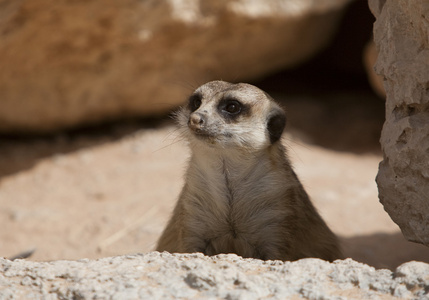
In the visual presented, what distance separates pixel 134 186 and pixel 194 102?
5.96ft

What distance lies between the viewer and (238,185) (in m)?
2.51

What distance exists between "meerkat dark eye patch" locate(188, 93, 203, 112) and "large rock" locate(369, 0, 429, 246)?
→ 0.78m

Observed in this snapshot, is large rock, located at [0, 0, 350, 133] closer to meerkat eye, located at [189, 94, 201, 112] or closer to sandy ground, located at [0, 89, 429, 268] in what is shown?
sandy ground, located at [0, 89, 429, 268]

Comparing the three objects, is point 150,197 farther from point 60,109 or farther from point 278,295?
point 278,295

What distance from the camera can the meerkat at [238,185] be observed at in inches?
96.9

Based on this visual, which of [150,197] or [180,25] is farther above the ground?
[180,25]

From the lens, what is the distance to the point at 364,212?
3934mm

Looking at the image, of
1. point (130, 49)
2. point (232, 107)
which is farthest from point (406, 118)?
point (130, 49)

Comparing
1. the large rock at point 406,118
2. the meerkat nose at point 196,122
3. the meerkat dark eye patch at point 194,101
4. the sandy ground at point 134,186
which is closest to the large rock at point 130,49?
the sandy ground at point 134,186

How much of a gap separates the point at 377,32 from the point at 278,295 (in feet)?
3.85

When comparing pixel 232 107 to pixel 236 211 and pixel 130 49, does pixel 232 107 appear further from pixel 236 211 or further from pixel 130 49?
pixel 130 49

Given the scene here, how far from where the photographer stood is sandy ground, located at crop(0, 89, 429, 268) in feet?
11.4

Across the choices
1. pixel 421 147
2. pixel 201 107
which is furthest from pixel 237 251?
pixel 421 147

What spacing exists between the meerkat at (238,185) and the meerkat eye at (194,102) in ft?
0.16
